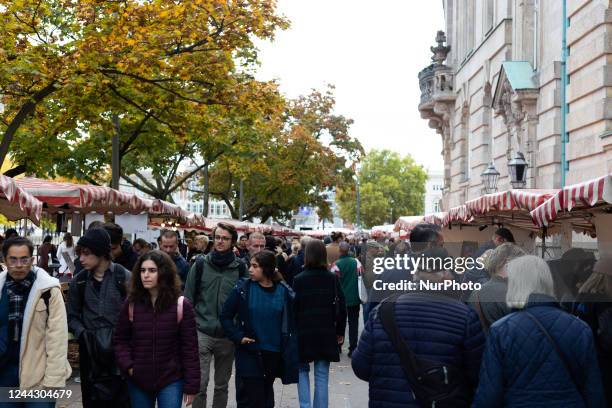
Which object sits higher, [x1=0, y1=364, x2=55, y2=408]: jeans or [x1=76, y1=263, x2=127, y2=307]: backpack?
[x1=76, y1=263, x2=127, y2=307]: backpack

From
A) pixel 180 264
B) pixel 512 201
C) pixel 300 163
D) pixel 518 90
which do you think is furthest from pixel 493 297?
pixel 300 163

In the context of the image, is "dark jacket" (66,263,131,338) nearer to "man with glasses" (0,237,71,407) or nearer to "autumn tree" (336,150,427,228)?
"man with glasses" (0,237,71,407)

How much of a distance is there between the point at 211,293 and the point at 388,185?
118774mm

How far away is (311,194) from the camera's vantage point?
53562 mm

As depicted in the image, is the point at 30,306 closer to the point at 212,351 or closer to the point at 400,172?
the point at 212,351

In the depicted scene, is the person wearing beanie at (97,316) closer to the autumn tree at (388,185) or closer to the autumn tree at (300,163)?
the autumn tree at (300,163)

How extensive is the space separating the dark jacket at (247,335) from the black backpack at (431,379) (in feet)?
9.33

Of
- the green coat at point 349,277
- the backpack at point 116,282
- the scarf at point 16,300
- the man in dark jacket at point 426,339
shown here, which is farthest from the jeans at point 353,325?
the man in dark jacket at point 426,339

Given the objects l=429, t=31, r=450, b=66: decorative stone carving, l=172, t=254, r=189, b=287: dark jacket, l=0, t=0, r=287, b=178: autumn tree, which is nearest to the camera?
l=172, t=254, r=189, b=287: dark jacket

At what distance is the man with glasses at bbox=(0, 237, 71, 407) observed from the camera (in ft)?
18.4

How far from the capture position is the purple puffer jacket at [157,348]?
5.87 meters

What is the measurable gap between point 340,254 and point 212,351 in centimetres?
621

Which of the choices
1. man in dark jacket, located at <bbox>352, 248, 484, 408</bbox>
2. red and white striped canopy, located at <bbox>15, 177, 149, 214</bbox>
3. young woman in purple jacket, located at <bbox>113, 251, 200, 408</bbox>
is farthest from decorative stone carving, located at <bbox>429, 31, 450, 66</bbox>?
man in dark jacket, located at <bbox>352, 248, 484, 408</bbox>

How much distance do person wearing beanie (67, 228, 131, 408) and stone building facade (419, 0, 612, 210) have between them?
1258 cm
